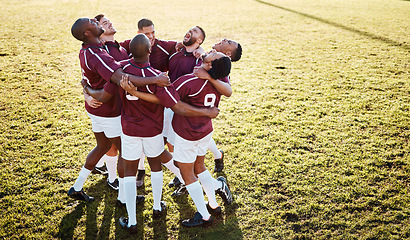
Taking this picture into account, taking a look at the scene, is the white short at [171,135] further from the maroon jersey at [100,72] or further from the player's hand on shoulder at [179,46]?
the player's hand on shoulder at [179,46]

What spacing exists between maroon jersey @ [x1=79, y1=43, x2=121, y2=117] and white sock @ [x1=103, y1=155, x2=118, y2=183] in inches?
29.6

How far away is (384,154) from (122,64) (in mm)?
4198

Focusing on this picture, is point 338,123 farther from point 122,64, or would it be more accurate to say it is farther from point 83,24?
point 83,24

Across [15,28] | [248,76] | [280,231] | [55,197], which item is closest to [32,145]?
[55,197]

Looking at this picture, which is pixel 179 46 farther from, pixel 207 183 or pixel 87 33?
pixel 207 183

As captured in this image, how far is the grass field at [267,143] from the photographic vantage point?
3680 mm

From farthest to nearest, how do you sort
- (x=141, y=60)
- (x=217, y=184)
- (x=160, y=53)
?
(x=160, y=53) → (x=217, y=184) → (x=141, y=60)

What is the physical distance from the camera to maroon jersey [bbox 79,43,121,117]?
3191 mm

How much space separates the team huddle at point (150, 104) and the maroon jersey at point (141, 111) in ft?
0.03

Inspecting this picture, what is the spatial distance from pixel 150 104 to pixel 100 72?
0.61 meters

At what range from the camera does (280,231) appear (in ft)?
11.8

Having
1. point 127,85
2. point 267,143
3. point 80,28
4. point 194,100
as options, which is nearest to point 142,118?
point 127,85

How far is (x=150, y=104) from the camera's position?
3.24 m

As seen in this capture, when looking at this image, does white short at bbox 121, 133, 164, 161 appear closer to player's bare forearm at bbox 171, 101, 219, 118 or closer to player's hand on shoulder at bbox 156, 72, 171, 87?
player's bare forearm at bbox 171, 101, 219, 118
